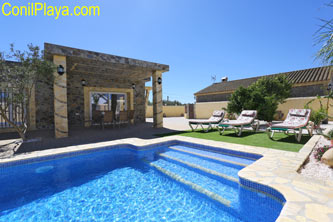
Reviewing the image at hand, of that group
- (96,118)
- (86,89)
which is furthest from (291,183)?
(86,89)

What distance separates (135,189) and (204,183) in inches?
54.6

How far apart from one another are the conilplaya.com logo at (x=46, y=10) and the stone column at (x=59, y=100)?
6.71 ft

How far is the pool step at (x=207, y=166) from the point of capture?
3.39 meters

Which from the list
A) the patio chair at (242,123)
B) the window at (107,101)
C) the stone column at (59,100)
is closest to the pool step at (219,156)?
the patio chair at (242,123)

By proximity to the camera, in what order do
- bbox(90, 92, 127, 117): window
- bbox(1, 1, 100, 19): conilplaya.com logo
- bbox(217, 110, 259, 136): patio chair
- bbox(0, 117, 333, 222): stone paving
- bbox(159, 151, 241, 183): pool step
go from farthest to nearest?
bbox(90, 92, 127, 117): window → bbox(217, 110, 259, 136): patio chair → bbox(1, 1, 100, 19): conilplaya.com logo → bbox(159, 151, 241, 183): pool step → bbox(0, 117, 333, 222): stone paving

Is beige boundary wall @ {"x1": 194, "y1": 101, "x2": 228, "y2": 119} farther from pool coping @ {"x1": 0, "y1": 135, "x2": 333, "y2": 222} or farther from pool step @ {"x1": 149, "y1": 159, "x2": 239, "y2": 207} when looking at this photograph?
pool step @ {"x1": 149, "y1": 159, "x2": 239, "y2": 207}

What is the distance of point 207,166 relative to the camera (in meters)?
3.87

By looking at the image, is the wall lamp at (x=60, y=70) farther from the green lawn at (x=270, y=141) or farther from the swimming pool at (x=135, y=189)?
the green lawn at (x=270, y=141)

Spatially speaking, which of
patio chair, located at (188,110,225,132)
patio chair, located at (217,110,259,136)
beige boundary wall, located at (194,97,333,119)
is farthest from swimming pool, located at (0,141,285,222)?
beige boundary wall, located at (194,97,333,119)

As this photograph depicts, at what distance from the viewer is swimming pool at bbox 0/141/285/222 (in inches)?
92.7

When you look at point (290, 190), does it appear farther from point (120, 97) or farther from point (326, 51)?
point (120, 97)

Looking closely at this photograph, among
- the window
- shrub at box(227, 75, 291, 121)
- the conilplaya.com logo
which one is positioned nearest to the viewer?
the conilplaya.com logo

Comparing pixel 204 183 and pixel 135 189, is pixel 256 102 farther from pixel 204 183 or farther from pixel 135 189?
pixel 135 189

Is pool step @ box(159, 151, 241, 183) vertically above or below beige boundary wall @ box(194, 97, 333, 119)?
below
